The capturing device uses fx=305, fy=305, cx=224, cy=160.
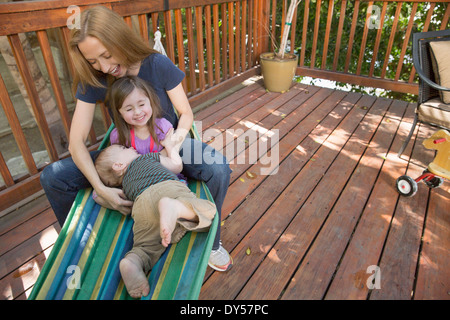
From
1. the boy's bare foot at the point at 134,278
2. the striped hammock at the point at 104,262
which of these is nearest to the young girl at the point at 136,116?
the striped hammock at the point at 104,262

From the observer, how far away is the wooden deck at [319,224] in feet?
5.47

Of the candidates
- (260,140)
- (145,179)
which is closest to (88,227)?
(145,179)

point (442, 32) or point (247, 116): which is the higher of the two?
point (442, 32)

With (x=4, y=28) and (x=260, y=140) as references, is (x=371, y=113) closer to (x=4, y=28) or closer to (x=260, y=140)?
(x=260, y=140)

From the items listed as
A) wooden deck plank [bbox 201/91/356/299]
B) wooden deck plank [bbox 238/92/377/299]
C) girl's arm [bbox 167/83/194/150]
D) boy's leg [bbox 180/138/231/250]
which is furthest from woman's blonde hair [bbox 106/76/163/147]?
wooden deck plank [bbox 238/92/377/299]

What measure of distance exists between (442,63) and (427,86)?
20 cm

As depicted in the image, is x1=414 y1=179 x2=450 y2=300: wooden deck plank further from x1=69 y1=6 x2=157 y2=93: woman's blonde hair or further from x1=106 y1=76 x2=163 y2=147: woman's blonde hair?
x1=69 y1=6 x2=157 y2=93: woman's blonde hair

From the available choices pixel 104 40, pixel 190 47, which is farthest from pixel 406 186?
pixel 190 47

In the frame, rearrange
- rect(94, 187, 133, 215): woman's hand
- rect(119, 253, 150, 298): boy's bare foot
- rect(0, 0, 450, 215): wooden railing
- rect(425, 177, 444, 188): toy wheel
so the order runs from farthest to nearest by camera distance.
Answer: rect(425, 177, 444, 188): toy wheel
rect(0, 0, 450, 215): wooden railing
rect(94, 187, 133, 215): woman's hand
rect(119, 253, 150, 298): boy's bare foot

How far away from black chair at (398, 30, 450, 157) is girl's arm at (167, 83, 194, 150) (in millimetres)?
1903

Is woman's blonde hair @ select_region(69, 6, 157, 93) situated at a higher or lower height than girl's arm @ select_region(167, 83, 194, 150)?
higher

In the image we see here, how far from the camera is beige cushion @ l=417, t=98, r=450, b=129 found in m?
2.31

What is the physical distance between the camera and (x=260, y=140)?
3027 millimetres

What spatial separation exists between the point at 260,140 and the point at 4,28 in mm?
2150
